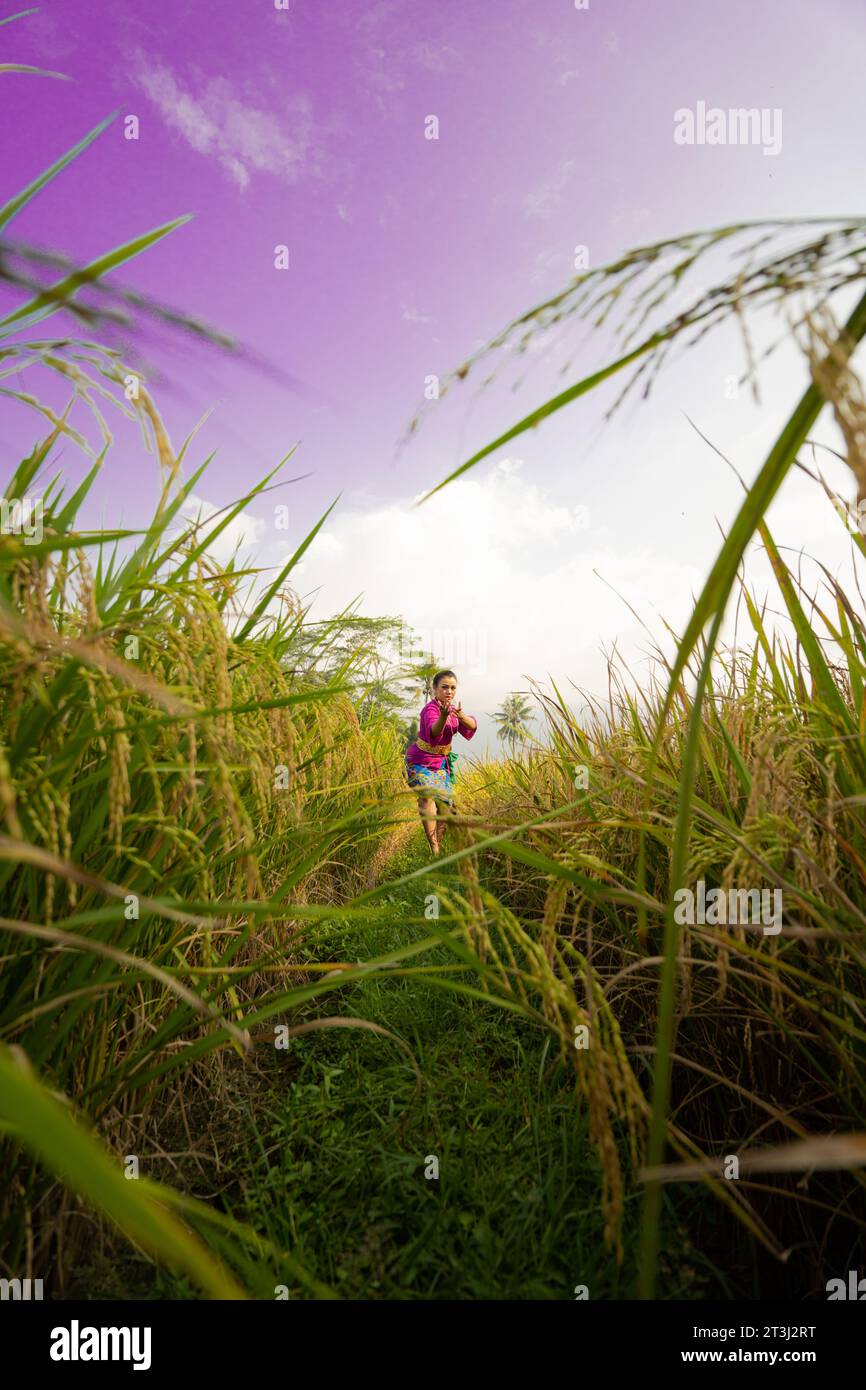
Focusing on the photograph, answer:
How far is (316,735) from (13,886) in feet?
4.70

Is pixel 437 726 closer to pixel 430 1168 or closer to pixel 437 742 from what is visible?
pixel 437 742

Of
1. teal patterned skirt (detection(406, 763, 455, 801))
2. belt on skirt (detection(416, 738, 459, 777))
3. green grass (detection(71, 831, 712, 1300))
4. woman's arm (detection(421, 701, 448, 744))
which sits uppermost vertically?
woman's arm (detection(421, 701, 448, 744))

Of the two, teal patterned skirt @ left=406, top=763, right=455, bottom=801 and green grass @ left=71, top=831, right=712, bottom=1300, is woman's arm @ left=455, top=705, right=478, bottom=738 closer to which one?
teal patterned skirt @ left=406, top=763, right=455, bottom=801

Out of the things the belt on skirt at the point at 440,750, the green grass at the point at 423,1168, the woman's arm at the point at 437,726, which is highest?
the woman's arm at the point at 437,726

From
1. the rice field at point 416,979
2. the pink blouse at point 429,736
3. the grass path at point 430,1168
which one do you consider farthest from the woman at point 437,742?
the rice field at point 416,979

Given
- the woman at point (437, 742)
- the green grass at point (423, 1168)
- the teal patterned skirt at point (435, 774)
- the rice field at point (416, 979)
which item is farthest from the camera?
the woman at point (437, 742)

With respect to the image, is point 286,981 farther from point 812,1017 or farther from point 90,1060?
point 812,1017

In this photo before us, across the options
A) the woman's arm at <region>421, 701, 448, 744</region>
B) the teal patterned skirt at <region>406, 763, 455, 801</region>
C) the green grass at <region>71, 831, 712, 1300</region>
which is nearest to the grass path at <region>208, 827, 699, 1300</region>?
the green grass at <region>71, 831, 712, 1300</region>

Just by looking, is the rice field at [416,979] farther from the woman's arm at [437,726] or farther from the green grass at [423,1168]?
the woman's arm at [437,726]

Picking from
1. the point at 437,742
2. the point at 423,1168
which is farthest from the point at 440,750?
the point at 423,1168

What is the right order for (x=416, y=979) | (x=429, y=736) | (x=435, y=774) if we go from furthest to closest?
(x=429, y=736), (x=435, y=774), (x=416, y=979)

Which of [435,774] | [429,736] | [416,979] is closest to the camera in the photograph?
[416,979]

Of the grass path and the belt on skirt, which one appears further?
the belt on skirt
